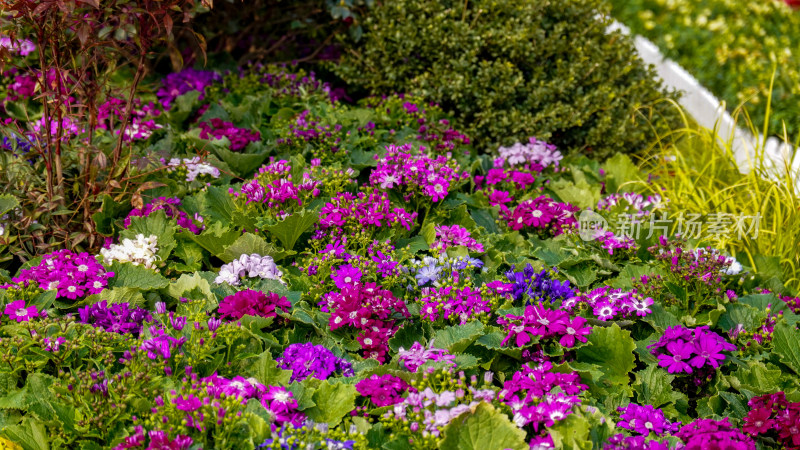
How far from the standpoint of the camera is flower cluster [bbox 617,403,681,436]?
2475 mm

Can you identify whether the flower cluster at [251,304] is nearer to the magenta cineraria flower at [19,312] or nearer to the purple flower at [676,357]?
the magenta cineraria flower at [19,312]

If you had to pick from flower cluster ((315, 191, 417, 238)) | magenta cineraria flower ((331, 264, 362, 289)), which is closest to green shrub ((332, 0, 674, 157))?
flower cluster ((315, 191, 417, 238))

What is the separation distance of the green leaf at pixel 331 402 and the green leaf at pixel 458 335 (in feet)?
1.43

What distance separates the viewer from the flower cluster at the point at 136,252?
124 inches

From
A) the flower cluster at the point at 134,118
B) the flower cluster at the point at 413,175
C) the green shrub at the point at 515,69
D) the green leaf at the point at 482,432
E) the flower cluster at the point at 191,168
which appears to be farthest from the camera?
the green shrub at the point at 515,69

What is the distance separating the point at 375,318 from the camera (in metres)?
2.89

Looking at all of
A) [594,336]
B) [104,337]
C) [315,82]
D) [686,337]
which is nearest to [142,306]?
[104,337]

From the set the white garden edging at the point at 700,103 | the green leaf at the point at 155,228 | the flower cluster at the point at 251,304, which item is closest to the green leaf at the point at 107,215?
the green leaf at the point at 155,228

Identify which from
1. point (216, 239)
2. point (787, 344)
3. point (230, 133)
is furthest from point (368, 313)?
point (230, 133)

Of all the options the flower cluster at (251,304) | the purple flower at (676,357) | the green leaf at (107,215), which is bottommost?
the green leaf at (107,215)

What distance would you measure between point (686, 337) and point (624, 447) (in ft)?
2.64

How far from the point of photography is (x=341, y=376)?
107 inches

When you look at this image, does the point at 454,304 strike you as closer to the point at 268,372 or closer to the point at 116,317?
the point at 268,372

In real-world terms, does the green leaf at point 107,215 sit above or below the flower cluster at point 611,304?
below
